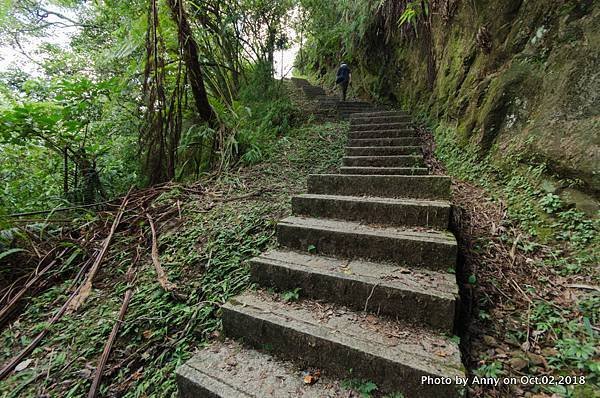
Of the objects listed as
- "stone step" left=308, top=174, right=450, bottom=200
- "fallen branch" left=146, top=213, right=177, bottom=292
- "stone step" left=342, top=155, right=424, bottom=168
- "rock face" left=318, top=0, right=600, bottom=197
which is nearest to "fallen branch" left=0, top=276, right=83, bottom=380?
"fallen branch" left=146, top=213, right=177, bottom=292

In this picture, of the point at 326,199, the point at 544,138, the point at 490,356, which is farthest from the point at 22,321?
the point at 544,138

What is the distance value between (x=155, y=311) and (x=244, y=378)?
36.9 inches

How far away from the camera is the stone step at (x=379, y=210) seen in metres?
1.94

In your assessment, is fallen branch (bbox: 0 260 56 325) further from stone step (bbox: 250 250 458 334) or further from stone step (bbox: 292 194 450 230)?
stone step (bbox: 292 194 450 230)

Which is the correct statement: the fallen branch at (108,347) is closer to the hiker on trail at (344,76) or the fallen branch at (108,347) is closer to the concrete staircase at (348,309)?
the concrete staircase at (348,309)

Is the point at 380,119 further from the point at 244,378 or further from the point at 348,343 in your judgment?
the point at 244,378

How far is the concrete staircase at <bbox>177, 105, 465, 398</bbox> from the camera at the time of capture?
1.22 m

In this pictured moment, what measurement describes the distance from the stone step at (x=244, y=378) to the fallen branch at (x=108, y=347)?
20.5 inches

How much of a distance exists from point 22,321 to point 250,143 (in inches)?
136

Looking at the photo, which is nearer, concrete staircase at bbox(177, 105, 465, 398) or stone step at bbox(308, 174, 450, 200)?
concrete staircase at bbox(177, 105, 465, 398)

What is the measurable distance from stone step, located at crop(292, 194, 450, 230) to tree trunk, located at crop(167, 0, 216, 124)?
266cm

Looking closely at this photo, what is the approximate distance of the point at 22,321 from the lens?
200cm

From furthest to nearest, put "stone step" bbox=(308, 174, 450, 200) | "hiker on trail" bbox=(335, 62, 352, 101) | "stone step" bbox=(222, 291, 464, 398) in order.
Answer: "hiker on trail" bbox=(335, 62, 352, 101)
"stone step" bbox=(308, 174, 450, 200)
"stone step" bbox=(222, 291, 464, 398)

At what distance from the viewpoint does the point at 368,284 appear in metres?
1.53
